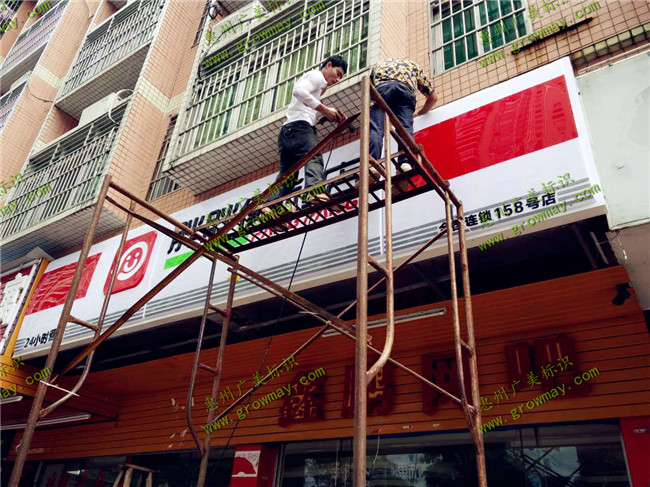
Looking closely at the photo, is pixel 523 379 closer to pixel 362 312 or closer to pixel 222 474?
pixel 362 312

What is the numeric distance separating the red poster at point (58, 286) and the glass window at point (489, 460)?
17.3 ft

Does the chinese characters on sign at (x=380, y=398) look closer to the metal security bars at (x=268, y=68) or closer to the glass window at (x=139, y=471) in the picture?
the glass window at (x=139, y=471)

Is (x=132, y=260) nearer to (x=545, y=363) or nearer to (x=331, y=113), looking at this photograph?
(x=331, y=113)

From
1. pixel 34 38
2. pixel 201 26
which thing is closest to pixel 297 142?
pixel 201 26

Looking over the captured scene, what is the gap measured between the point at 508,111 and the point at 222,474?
6.88 metres

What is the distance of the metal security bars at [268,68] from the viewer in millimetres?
7301

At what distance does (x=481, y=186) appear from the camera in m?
4.98

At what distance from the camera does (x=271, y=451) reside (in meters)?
7.30

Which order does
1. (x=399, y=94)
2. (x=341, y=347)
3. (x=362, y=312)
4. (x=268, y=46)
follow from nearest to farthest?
(x=362, y=312)
(x=399, y=94)
(x=341, y=347)
(x=268, y=46)

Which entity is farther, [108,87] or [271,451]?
[108,87]

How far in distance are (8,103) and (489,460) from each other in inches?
731

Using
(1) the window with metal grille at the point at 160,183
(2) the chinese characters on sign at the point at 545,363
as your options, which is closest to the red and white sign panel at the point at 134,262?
(1) the window with metal grille at the point at 160,183

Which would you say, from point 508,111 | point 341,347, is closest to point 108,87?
point 341,347

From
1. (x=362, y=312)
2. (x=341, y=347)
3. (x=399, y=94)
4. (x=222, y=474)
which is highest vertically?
(x=399, y=94)
